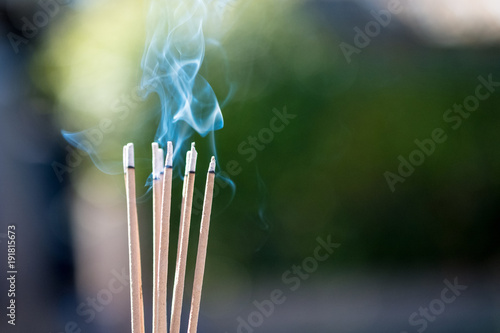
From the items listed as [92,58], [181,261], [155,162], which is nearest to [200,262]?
[181,261]

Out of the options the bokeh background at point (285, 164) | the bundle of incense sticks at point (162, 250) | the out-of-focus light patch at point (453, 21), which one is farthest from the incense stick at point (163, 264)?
the out-of-focus light patch at point (453, 21)

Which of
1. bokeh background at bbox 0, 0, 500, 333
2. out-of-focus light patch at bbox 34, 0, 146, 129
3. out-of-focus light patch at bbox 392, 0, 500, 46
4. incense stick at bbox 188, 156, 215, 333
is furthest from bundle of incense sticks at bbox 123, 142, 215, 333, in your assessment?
out-of-focus light patch at bbox 392, 0, 500, 46

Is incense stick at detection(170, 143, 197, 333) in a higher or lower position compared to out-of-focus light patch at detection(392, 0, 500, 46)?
lower

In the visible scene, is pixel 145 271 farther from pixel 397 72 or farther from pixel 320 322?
pixel 397 72

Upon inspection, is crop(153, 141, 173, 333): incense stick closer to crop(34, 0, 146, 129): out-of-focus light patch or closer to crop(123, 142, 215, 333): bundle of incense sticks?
crop(123, 142, 215, 333): bundle of incense sticks

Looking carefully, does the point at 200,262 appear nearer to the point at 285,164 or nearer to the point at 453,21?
the point at 285,164
